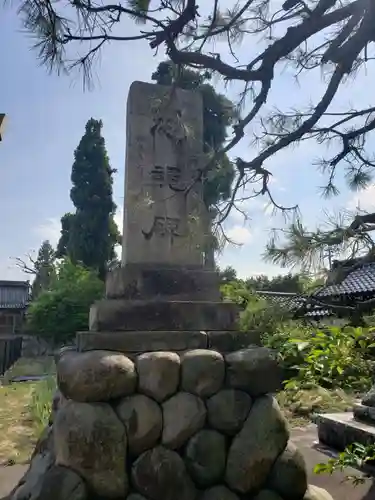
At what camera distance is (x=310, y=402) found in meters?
5.16

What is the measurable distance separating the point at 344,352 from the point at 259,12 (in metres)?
4.33

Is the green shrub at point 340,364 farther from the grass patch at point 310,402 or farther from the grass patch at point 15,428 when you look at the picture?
the grass patch at point 15,428

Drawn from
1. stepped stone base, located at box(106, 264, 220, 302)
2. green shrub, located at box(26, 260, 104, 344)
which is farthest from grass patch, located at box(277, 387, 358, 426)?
green shrub, located at box(26, 260, 104, 344)

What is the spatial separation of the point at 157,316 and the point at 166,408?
512 mm

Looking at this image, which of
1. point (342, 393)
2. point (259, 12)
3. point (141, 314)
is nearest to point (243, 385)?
point (141, 314)

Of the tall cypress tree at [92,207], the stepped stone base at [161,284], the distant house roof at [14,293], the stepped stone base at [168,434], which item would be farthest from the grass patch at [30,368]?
the stepped stone base at [168,434]

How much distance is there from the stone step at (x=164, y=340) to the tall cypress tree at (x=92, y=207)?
15.5 m

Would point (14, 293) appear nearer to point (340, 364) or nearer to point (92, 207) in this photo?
point (92, 207)

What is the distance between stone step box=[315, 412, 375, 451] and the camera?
302cm

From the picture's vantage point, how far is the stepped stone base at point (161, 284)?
8.61ft

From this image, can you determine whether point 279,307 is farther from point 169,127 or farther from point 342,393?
point 342,393

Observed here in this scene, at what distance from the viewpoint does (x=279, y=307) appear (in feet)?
8.38

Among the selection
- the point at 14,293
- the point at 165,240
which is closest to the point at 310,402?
the point at 165,240

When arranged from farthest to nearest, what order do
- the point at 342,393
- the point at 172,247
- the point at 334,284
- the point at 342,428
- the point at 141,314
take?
the point at 342,393 < the point at 342,428 < the point at 172,247 < the point at 141,314 < the point at 334,284
